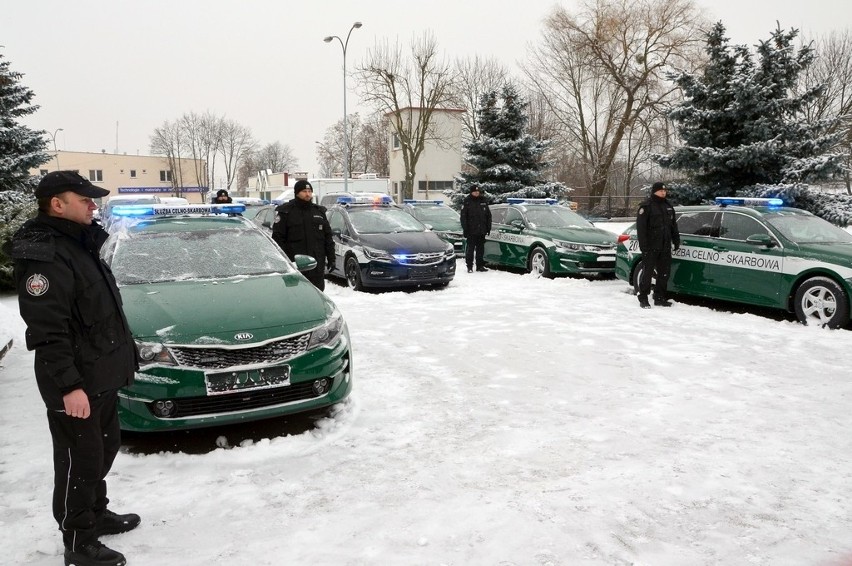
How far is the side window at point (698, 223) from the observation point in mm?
9305

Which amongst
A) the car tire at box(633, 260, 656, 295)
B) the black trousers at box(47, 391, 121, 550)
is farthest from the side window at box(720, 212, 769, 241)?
the black trousers at box(47, 391, 121, 550)

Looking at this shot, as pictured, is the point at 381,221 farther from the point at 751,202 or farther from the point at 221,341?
the point at 221,341

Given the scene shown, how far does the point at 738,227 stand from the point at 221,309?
7.24 meters

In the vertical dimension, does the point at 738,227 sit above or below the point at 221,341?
above

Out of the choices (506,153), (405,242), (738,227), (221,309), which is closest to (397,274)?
(405,242)

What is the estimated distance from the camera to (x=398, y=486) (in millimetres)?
3787

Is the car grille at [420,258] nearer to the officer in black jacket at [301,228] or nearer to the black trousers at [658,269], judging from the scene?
the officer in black jacket at [301,228]

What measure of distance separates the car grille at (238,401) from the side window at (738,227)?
6.82 metres

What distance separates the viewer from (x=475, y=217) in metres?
13.0

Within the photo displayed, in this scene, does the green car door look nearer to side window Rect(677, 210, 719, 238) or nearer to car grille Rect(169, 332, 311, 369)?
side window Rect(677, 210, 719, 238)

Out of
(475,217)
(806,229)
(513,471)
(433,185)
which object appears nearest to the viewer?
(513,471)

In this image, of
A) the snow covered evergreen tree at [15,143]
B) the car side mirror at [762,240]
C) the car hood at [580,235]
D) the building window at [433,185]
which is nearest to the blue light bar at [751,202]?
the car side mirror at [762,240]

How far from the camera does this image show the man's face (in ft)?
9.26

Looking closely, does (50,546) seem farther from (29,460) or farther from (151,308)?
(151,308)
